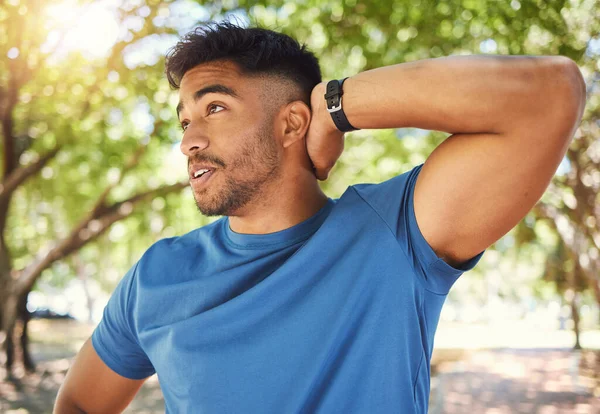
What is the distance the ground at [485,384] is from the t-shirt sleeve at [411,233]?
8.01 meters

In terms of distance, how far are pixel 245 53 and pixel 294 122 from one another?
0.93 feet

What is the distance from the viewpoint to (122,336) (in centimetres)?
199

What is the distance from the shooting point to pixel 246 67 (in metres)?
1.99

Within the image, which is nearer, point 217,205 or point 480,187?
point 480,187

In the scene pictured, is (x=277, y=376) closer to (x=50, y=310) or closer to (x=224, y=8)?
(x=224, y=8)

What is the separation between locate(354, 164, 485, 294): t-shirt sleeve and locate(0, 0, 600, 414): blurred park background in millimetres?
2683

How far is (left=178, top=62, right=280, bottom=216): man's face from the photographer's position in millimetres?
1885

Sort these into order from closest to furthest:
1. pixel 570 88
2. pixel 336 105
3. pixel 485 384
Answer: pixel 570 88 < pixel 336 105 < pixel 485 384

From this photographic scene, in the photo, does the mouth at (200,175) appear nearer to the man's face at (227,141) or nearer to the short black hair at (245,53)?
the man's face at (227,141)

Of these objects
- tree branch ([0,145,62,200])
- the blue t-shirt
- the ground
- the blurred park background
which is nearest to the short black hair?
the blue t-shirt

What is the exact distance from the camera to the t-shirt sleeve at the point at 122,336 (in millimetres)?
1963

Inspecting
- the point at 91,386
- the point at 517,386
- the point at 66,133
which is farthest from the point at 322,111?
the point at 517,386

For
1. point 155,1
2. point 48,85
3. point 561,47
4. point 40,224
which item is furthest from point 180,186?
point 40,224

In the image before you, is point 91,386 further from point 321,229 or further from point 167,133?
point 167,133
